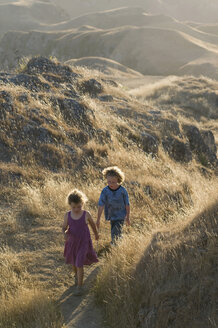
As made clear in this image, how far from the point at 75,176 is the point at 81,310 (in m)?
4.62

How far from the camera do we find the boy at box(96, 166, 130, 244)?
5.81 m

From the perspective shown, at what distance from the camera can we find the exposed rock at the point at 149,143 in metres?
12.1

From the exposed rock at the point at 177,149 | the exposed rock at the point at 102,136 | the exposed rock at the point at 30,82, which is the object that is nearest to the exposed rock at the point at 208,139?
the exposed rock at the point at 177,149

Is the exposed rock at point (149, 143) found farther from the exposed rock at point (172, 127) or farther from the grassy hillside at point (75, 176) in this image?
the exposed rock at point (172, 127)

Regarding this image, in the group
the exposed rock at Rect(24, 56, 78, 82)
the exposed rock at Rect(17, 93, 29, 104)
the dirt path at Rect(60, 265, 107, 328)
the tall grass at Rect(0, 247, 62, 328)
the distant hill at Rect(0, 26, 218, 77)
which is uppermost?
the distant hill at Rect(0, 26, 218, 77)

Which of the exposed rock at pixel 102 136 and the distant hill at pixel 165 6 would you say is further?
the distant hill at pixel 165 6

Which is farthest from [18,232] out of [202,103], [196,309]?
[202,103]

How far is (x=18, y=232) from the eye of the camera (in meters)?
6.41

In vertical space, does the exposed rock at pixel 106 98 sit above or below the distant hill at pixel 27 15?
below

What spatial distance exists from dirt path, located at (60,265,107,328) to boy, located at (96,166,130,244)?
1.27 m

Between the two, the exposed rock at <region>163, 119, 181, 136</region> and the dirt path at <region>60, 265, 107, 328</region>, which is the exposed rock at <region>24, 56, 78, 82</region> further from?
the dirt path at <region>60, 265, 107, 328</region>

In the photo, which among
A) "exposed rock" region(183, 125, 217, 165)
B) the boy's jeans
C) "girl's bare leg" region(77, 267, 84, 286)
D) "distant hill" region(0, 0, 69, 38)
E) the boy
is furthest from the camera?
"distant hill" region(0, 0, 69, 38)

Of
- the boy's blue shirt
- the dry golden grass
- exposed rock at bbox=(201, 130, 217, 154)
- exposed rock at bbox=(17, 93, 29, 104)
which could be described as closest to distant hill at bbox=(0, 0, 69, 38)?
exposed rock at bbox=(201, 130, 217, 154)

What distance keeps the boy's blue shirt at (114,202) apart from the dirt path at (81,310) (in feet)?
4.42
